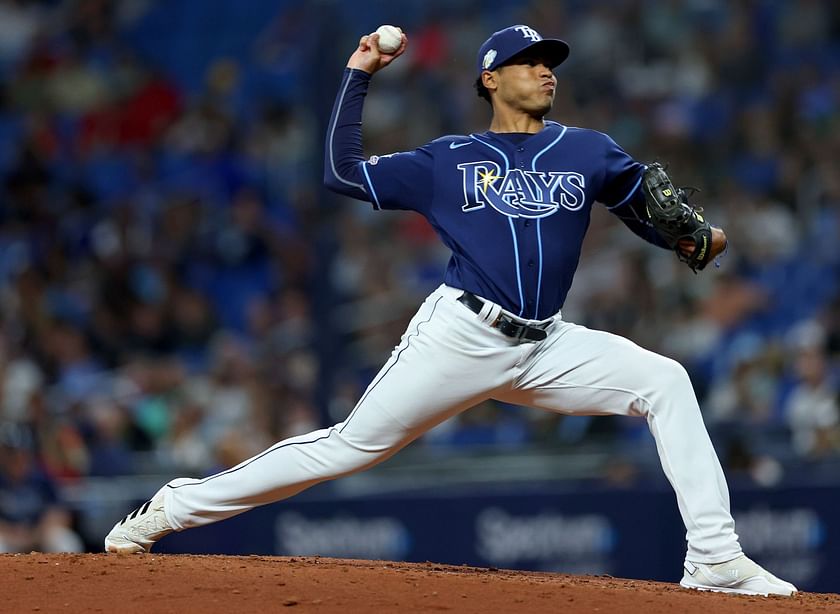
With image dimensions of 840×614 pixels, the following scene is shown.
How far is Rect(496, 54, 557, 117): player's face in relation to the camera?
15.8ft

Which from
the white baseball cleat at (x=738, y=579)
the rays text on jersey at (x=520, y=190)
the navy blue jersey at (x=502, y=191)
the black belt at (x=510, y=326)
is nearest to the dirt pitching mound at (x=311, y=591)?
the white baseball cleat at (x=738, y=579)

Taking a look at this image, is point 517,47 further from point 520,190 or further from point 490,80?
point 520,190

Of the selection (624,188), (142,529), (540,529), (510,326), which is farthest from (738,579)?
(540,529)

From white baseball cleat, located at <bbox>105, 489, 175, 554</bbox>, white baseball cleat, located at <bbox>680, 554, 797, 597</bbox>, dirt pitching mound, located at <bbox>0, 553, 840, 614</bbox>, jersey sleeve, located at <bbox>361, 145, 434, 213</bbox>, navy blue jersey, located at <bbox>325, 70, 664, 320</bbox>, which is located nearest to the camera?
dirt pitching mound, located at <bbox>0, 553, 840, 614</bbox>

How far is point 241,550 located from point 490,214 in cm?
411

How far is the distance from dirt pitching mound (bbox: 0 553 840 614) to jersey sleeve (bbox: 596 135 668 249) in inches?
48.9

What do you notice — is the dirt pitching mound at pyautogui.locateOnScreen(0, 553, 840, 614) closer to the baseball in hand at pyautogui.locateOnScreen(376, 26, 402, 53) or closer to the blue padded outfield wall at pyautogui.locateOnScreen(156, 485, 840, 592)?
the baseball in hand at pyautogui.locateOnScreen(376, 26, 402, 53)

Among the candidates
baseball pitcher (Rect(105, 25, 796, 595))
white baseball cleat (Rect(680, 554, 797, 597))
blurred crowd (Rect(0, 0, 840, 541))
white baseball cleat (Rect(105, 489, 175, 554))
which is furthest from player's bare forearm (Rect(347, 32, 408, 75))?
blurred crowd (Rect(0, 0, 840, 541))

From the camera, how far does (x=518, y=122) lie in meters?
4.86

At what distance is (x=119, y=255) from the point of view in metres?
11.1

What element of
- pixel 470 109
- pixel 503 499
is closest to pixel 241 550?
pixel 503 499

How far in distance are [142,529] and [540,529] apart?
141 inches

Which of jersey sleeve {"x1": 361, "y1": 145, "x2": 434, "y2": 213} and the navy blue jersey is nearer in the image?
the navy blue jersey

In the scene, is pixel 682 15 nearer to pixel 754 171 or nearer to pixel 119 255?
pixel 754 171
